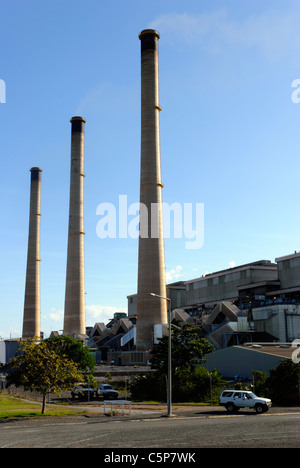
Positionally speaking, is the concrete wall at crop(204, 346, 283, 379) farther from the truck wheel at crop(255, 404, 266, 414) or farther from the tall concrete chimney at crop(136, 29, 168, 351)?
the tall concrete chimney at crop(136, 29, 168, 351)

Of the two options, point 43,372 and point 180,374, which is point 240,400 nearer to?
point 180,374

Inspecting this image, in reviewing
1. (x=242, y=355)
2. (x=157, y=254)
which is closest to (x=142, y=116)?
(x=157, y=254)

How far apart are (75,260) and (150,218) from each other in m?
30.4

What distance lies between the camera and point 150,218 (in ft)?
266

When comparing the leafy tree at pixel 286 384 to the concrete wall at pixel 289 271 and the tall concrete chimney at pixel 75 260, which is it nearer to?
the concrete wall at pixel 289 271

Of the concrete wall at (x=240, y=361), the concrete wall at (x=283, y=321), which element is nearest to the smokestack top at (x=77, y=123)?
the concrete wall at (x=283, y=321)

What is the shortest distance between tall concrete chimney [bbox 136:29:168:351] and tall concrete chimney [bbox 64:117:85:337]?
2338 cm

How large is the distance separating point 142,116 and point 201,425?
65768mm

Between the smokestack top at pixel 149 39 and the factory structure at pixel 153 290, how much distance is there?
17 centimetres

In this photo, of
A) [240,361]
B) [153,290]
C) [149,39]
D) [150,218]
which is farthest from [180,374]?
[149,39]

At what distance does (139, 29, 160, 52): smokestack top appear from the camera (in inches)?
3413

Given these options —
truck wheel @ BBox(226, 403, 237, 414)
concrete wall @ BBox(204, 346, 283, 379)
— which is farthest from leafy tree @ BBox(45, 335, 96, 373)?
truck wheel @ BBox(226, 403, 237, 414)

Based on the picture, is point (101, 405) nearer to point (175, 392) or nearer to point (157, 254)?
point (175, 392)

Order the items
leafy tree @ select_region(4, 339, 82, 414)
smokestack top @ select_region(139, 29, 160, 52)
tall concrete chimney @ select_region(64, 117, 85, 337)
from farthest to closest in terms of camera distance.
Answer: tall concrete chimney @ select_region(64, 117, 85, 337) → smokestack top @ select_region(139, 29, 160, 52) → leafy tree @ select_region(4, 339, 82, 414)
